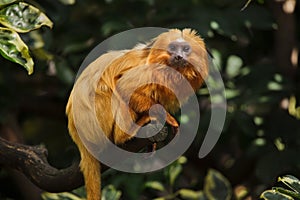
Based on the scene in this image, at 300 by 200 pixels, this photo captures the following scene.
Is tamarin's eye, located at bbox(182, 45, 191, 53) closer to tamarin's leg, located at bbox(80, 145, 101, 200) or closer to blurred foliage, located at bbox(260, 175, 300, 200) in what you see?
tamarin's leg, located at bbox(80, 145, 101, 200)

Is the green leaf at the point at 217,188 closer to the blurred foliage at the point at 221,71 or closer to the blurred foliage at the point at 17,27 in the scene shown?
the blurred foliage at the point at 221,71

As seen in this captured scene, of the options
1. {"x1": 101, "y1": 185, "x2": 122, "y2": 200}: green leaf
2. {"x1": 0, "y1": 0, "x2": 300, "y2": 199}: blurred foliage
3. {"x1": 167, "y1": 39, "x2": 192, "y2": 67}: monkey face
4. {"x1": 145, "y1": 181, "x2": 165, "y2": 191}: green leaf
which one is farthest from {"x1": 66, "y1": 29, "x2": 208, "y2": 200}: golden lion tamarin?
{"x1": 145, "y1": 181, "x2": 165, "y2": 191}: green leaf

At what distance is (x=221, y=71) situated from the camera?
171 inches

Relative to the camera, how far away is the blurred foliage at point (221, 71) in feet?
13.5

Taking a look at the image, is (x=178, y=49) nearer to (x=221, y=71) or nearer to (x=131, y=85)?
(x=131, y=85)

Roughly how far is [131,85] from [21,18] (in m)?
0.49

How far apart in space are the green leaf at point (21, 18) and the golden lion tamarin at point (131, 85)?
268mm

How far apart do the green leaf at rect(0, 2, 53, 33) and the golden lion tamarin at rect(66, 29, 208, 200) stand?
0.27m

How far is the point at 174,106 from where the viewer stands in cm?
315

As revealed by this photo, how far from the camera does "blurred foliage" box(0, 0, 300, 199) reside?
4.12 meters

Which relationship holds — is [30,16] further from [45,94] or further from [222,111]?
[45,94]

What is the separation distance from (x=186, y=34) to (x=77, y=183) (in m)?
0.69

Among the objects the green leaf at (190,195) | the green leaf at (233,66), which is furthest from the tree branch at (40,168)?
the green leaf at (233,66)

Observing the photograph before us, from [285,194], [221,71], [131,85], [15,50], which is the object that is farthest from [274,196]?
[221,71]
